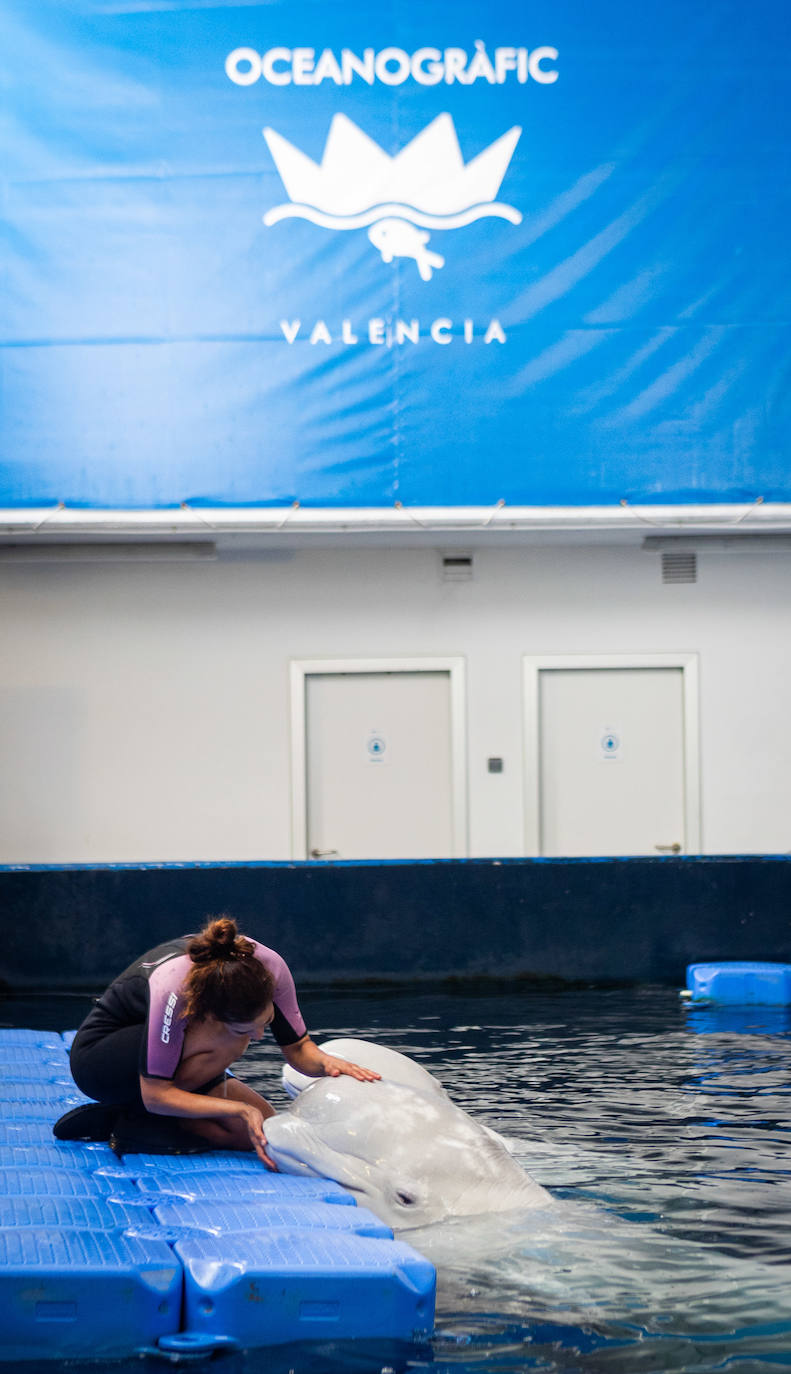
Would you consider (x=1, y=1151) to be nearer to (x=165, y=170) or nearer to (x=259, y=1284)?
(x=259, y=1284)

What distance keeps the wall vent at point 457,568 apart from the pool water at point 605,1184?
4.18 metres

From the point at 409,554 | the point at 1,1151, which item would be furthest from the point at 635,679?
the point at 1,1151

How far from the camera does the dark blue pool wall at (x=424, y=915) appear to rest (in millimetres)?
9664

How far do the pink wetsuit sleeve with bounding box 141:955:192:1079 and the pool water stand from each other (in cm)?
97

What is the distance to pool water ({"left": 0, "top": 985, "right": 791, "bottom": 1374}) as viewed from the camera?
3865mm

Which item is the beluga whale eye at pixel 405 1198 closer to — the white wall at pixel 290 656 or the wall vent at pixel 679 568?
the white wall at pixel 290 656

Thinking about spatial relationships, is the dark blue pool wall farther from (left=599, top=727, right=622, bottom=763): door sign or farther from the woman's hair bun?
the woman's hair bun

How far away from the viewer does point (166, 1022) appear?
15.4 ft

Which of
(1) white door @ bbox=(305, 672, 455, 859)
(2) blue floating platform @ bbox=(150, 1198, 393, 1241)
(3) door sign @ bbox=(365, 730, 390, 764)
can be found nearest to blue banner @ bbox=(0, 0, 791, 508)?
(1) white door @ bbox=(305, 672, 455, 859)

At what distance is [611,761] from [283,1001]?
25.0 feet

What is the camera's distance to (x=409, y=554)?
12227mm

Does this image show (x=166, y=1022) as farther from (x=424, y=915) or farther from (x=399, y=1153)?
(x=424, y=915)

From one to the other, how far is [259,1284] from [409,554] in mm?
8815

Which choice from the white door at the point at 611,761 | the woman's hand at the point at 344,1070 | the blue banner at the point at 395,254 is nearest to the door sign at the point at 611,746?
the white door at the point at 611,761
